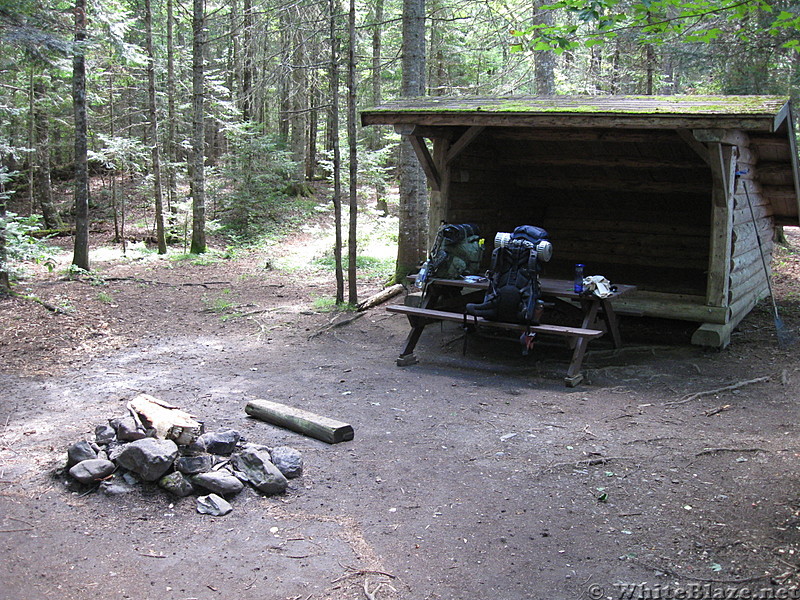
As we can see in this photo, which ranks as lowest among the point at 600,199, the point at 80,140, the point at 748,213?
the point at 748,213

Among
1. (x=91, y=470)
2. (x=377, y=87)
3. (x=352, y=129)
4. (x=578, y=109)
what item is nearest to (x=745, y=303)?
(x=578, y=109)

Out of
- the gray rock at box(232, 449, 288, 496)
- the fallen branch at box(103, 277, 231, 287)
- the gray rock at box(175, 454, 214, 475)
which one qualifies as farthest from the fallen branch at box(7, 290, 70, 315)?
the gray rock at box(232, 449, 288, 496)

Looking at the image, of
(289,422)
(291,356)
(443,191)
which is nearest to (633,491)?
(289,422)

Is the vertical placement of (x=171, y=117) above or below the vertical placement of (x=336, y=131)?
above

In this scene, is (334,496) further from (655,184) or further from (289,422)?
(655,184)

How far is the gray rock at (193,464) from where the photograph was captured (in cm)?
445

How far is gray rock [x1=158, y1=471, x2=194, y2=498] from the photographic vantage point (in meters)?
4.32

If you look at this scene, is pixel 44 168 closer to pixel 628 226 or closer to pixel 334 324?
pixel 334 324

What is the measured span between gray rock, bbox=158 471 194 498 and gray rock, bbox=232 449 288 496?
0.35 m

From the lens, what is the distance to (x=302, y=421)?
17.9 ft

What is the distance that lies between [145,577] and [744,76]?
14.5 metres

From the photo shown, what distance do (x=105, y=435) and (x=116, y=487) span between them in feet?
1.89

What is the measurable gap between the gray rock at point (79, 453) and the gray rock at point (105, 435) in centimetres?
16

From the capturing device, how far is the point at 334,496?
445 cm
